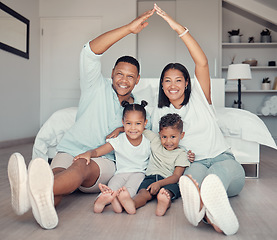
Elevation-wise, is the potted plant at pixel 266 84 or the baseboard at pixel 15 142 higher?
the potted plant at pixel 266 84

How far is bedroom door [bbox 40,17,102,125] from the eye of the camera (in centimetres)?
539

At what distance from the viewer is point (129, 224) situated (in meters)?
1.28

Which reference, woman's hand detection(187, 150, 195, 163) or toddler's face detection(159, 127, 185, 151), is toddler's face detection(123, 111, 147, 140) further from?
woman's hand detection(187, 150, 195, 163)

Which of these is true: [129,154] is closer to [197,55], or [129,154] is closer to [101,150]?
[101,150]

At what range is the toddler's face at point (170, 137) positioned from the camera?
1.74m

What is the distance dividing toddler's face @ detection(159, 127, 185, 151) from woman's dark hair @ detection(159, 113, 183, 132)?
0.02 metres

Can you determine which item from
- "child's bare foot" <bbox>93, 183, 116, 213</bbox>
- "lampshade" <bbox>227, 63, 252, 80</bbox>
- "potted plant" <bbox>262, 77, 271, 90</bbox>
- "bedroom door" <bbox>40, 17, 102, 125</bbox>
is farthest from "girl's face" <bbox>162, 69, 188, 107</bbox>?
"potted plant" <bbox>262, 77, 271, 90</bbox>

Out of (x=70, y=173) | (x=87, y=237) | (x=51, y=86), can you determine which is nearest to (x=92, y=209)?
(x=70, y=173)

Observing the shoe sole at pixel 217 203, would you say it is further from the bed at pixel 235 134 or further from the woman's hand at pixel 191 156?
the bed at pixel 235 134

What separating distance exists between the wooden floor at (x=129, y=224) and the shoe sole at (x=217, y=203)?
0.07 meters

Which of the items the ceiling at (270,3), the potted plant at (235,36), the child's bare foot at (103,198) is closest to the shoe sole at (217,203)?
the child's bare foot at (103,198)

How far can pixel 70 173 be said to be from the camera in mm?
1366

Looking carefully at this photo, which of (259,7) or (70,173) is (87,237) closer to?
(70,173)

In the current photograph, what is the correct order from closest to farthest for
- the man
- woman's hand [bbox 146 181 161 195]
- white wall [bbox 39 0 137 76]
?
A: the man
woman's hand [bbox 146 181 161 195]
white wall [bbox 39 0 137 76]
